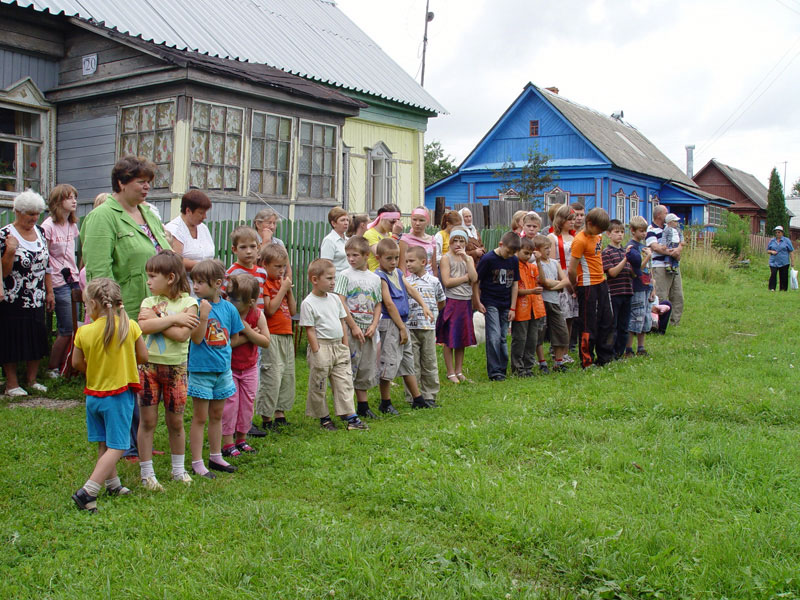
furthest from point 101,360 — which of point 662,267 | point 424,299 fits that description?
point 662,267

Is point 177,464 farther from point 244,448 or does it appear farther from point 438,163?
point 438,163

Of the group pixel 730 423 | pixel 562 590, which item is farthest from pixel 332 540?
pixel 730 423

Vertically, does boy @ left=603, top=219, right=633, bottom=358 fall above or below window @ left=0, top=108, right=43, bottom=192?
below

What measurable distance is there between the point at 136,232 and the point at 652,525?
369cm

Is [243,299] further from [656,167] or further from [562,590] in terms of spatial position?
[656,167]

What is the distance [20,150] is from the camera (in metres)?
12.7

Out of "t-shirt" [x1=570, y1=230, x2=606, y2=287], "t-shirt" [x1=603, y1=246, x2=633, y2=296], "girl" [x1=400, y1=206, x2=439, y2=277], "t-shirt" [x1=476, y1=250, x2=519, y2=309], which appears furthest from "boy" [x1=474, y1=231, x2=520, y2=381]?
"t-shirt" [x1=603, y1=246, x2=633, y2=296]

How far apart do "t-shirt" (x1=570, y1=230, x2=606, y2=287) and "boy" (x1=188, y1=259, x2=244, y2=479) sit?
16.3ft

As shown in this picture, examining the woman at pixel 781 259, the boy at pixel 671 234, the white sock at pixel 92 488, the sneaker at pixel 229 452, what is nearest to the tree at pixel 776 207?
the woman at pixel 781 259

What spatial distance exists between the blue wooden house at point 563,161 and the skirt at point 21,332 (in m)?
26.5

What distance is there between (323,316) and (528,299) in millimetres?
3256

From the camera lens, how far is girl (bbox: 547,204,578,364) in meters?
9.46

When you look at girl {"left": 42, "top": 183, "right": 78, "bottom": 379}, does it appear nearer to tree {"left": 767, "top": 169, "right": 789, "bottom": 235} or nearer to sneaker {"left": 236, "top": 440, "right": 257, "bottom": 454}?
sneaker {"left": 236, "top": 440, "right": 257, "bottom": 454}

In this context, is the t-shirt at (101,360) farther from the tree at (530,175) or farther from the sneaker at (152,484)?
the tree at (530,175)
